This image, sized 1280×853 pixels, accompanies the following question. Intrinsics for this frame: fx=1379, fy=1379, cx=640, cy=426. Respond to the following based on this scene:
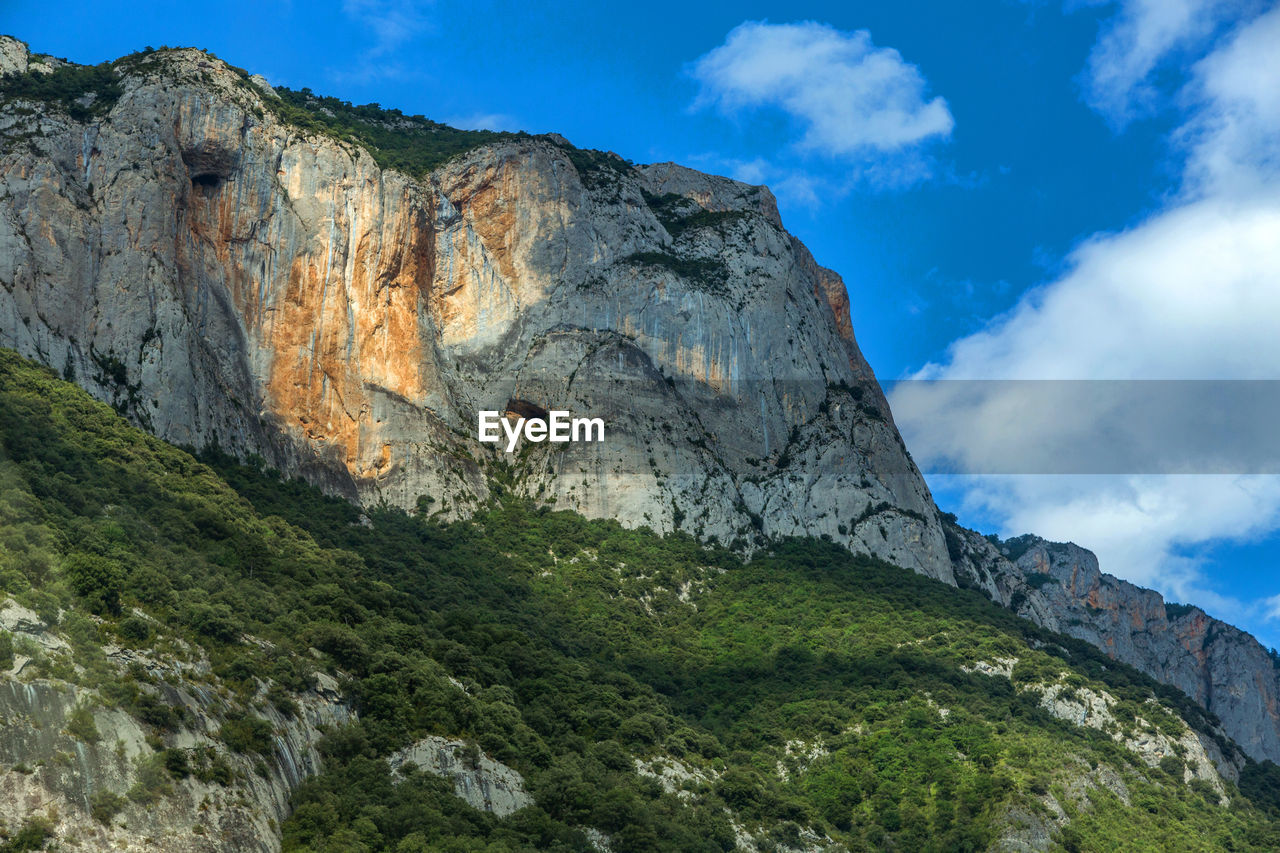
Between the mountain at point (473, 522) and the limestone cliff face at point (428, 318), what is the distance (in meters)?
0.36

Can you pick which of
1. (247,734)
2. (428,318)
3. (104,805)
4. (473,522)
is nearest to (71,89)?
(428,318)

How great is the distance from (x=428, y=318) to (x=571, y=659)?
47665 millimetres

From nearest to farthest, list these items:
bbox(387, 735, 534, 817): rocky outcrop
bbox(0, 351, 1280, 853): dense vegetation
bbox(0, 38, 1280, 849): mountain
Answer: bbox(0, 351, 1280, 853): dense vegetation
bbox(0, 38, 1280, 849): mountain
bbox(387, 735, 534, 817): rocky outcrop

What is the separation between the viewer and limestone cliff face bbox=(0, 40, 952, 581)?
104 m

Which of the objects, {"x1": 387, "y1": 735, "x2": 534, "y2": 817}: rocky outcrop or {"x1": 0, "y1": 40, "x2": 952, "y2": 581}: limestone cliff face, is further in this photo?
{"x1": 0, "y1": 40, "x2": 952, "y2": 581}: limestone cliff face

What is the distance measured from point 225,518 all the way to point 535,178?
70.6m

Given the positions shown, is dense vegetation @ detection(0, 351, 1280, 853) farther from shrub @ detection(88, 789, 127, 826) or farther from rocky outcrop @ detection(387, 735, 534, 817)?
shrub @ detection(88, 789, 127, 826)

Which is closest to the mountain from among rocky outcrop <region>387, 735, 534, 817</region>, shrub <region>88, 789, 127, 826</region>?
shrub <region>88, 789, 127, 826</region>

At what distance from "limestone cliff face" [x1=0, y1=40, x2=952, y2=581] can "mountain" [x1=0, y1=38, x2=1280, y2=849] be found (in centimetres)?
36

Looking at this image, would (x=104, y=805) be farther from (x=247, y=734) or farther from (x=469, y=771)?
(x=469, y=771)

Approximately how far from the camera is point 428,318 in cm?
13138

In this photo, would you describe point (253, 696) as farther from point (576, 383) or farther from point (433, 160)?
point (433, 160)

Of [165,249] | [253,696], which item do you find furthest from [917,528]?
[253,696]

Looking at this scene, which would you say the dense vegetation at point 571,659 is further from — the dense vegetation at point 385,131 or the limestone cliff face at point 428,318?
the dense vegetation at point 385,131
